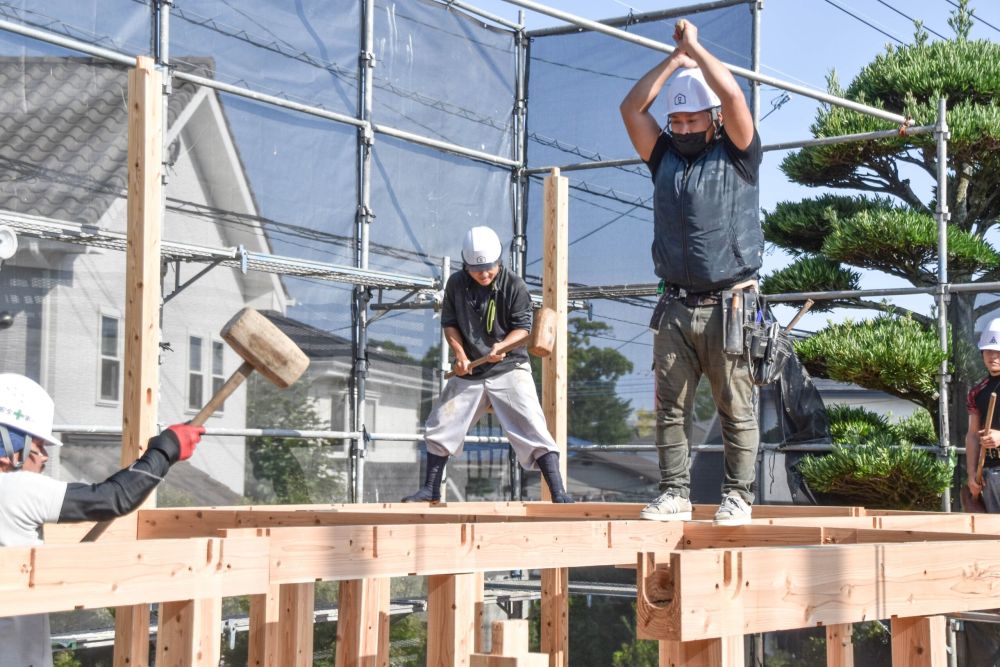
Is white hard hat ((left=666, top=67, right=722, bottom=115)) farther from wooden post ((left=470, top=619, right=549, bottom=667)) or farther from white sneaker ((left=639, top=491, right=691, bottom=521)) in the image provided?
wooden post ((left=470, top=619, right=549, bottom=667))

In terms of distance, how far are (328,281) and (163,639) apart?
5735mm

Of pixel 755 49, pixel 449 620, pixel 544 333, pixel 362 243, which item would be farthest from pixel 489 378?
pixel 755 49

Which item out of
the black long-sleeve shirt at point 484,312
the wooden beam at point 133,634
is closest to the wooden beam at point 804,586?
the wooden beam at point 133,634

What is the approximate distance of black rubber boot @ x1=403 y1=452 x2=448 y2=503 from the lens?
19.5 feet

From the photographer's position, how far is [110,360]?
282 inches

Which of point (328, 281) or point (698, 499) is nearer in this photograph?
point (328, 281)

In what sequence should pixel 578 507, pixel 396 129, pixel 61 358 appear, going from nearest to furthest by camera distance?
pixel 578 507 < pixel 61 358 < pixel 396 129

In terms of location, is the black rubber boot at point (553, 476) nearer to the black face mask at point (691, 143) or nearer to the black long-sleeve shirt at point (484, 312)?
the black long-sleeve shirt at point (484, 312)

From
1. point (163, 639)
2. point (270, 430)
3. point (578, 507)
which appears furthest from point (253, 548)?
point (270, 430)

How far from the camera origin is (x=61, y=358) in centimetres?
689

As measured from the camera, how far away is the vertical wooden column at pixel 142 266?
195 inches

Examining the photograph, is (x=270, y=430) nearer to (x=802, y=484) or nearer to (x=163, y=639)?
(x=802, y=484)

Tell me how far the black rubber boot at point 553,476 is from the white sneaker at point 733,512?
5.96 feet

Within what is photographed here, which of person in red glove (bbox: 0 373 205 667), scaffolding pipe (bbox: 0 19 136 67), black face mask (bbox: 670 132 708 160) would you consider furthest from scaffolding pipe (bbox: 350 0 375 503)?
person in red glove (bbox: 0 373 205 667)
